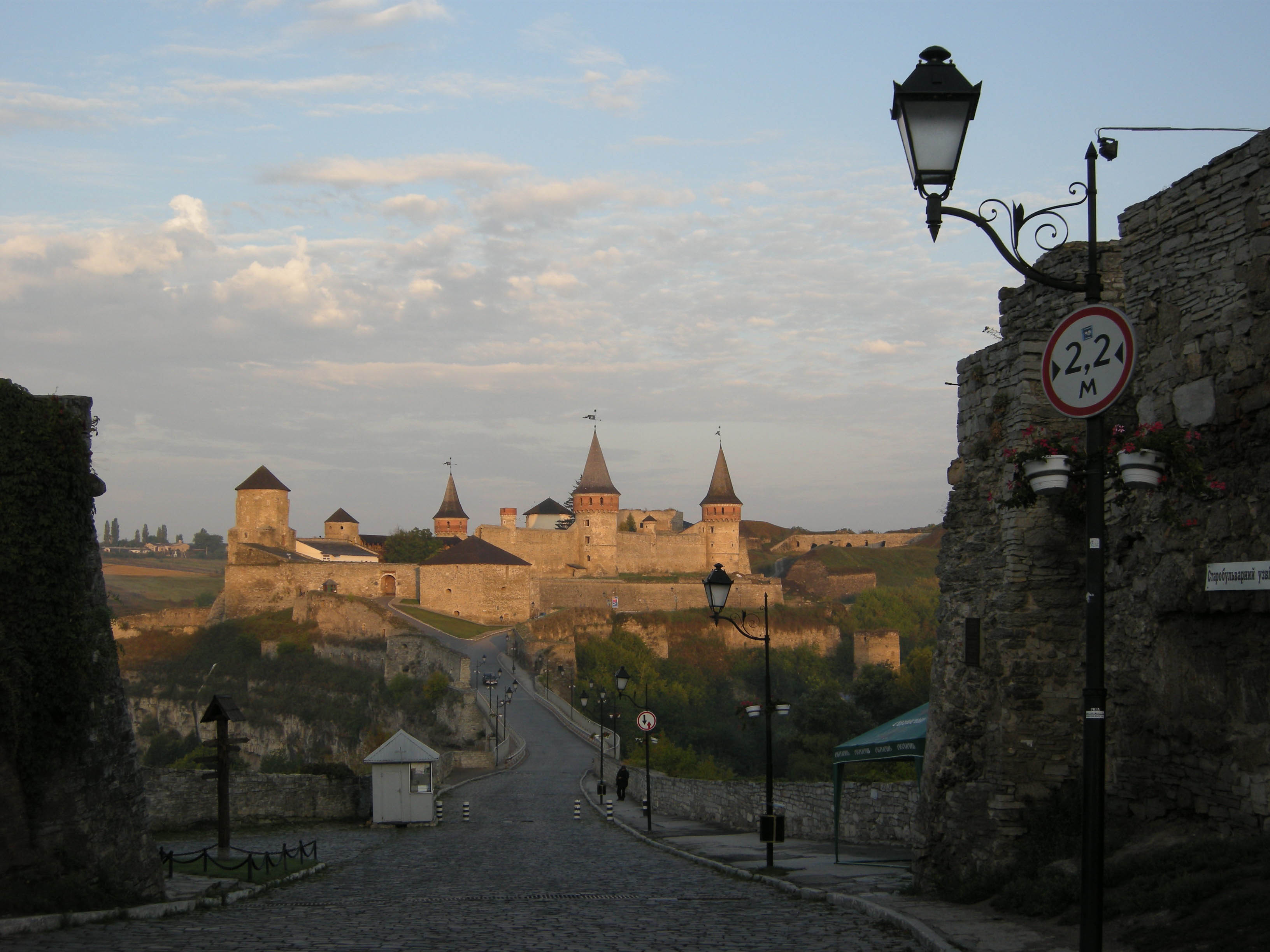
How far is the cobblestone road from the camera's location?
877 cm

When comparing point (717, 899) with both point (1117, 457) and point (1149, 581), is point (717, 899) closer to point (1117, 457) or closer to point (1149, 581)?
point (1149, 581)

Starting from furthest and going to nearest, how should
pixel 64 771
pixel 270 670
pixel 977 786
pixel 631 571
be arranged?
1. pixel 631 571
2. pixel 270 670
3. pixel 64 771
4. pixel 977 786

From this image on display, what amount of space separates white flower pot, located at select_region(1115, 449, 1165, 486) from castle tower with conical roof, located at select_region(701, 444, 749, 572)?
92861mm

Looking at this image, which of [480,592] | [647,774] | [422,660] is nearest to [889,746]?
[647,774]

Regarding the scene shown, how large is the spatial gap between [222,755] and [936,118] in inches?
539

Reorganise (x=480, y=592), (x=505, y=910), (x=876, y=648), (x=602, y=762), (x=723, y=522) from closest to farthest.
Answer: (x=505, y=910) → (x=602, y=762) → (x=876, y=648) → (x=480, y=592) → (x=723, y=522)

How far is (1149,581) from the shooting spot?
8.94 meters

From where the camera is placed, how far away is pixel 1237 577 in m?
7.77

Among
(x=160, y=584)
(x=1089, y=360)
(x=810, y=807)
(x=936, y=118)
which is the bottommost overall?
(x=160, y=584)

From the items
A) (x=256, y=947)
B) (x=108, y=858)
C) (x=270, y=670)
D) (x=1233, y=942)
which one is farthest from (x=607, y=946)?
(x=270, y=670)

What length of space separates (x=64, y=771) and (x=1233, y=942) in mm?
10067

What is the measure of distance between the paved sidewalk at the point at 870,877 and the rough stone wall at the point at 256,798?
592 centimetres

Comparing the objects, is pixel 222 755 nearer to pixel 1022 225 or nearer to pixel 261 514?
pixel 1022 225

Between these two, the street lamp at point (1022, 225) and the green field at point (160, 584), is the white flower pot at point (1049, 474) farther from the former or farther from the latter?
the green field at point (160, 584)
